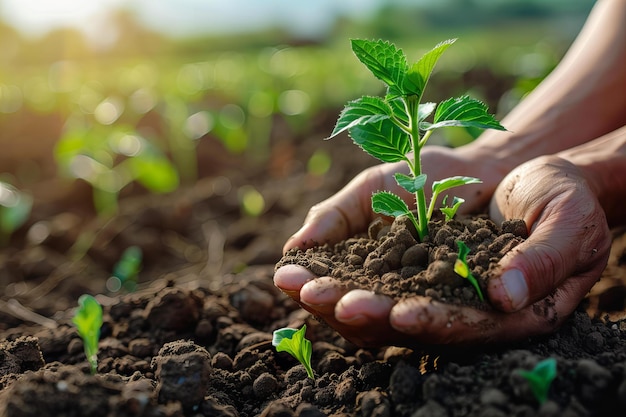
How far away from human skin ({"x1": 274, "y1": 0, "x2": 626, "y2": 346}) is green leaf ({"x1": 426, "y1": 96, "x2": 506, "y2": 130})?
0.34 meters

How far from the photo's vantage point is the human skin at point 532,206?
156 centimetres

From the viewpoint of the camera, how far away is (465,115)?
1688mm

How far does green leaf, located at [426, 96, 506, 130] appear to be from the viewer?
1.64 meters

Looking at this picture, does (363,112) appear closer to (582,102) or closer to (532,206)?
(532,206)

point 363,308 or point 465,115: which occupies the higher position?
point 465,115

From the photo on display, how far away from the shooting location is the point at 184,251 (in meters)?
3.69

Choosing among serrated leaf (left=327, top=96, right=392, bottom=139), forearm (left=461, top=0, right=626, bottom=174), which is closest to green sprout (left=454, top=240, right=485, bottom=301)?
serrated leaf (left=327, top=96, right=392, bottom=139)

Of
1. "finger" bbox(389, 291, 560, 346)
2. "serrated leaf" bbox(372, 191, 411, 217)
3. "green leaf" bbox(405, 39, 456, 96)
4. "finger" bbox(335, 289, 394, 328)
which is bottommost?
"finger" bbox(389, 291, 560, 346)

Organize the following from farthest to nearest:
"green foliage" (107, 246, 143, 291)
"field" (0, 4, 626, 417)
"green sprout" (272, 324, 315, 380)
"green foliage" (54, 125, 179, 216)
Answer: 1. "green foliage" (54, 125, 179, 216)
2. "green foliage" (107, 246, 143, 291)
3. "green sprout" (272, 324, 315, 380)
4. "field" (0, 4, 626, 417)

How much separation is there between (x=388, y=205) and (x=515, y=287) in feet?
1.43

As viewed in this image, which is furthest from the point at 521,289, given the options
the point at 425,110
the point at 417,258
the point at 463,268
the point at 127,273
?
the point at 127,273

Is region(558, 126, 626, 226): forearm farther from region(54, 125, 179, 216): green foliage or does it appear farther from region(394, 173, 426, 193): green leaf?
region(54, 125, 179, 216): green foliage

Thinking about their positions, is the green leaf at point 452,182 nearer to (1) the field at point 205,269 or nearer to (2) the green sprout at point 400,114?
(2) the green sprout at point 400,114

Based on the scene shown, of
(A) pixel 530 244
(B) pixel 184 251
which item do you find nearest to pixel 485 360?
(A) pixel 530 244
